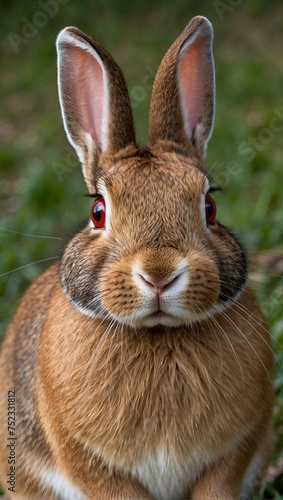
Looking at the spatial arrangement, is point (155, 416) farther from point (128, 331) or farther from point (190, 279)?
point (190, 279)

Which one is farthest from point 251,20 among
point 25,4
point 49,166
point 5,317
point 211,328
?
point 211,328

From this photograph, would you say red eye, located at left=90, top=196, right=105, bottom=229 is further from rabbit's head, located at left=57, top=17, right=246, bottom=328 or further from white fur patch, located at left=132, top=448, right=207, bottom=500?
white fur patch, located at left=132, top=448, right=207, bottom=500

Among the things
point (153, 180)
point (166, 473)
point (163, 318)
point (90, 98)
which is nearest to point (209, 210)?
point (153, 180)

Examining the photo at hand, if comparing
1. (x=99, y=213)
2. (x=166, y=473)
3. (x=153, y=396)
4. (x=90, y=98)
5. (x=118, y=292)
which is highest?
(x=90, y=98)

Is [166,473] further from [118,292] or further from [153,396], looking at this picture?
[118,292]

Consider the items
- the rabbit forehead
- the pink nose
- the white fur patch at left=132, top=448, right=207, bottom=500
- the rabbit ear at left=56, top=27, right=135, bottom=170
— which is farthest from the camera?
the rabbit ear at left=56, top=27, right=135, bottom=170

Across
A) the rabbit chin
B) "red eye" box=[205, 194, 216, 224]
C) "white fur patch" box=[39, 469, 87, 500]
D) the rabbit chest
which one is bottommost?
"white fur patch" box=[39, 469, 87, 500]

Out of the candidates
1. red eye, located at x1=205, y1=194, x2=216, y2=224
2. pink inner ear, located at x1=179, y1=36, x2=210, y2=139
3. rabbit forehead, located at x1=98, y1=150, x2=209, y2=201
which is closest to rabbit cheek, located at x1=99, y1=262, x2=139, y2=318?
rabbit forehead, located at x1=98, y1=150, x2=209, y2=201

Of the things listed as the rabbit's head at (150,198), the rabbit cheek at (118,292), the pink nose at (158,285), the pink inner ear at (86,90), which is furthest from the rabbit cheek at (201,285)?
the pink inner ear at (86,90)

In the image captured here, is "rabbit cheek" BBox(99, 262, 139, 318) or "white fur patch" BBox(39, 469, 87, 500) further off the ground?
"rabbit cheek" BBox(99, 262, 139, 318)
